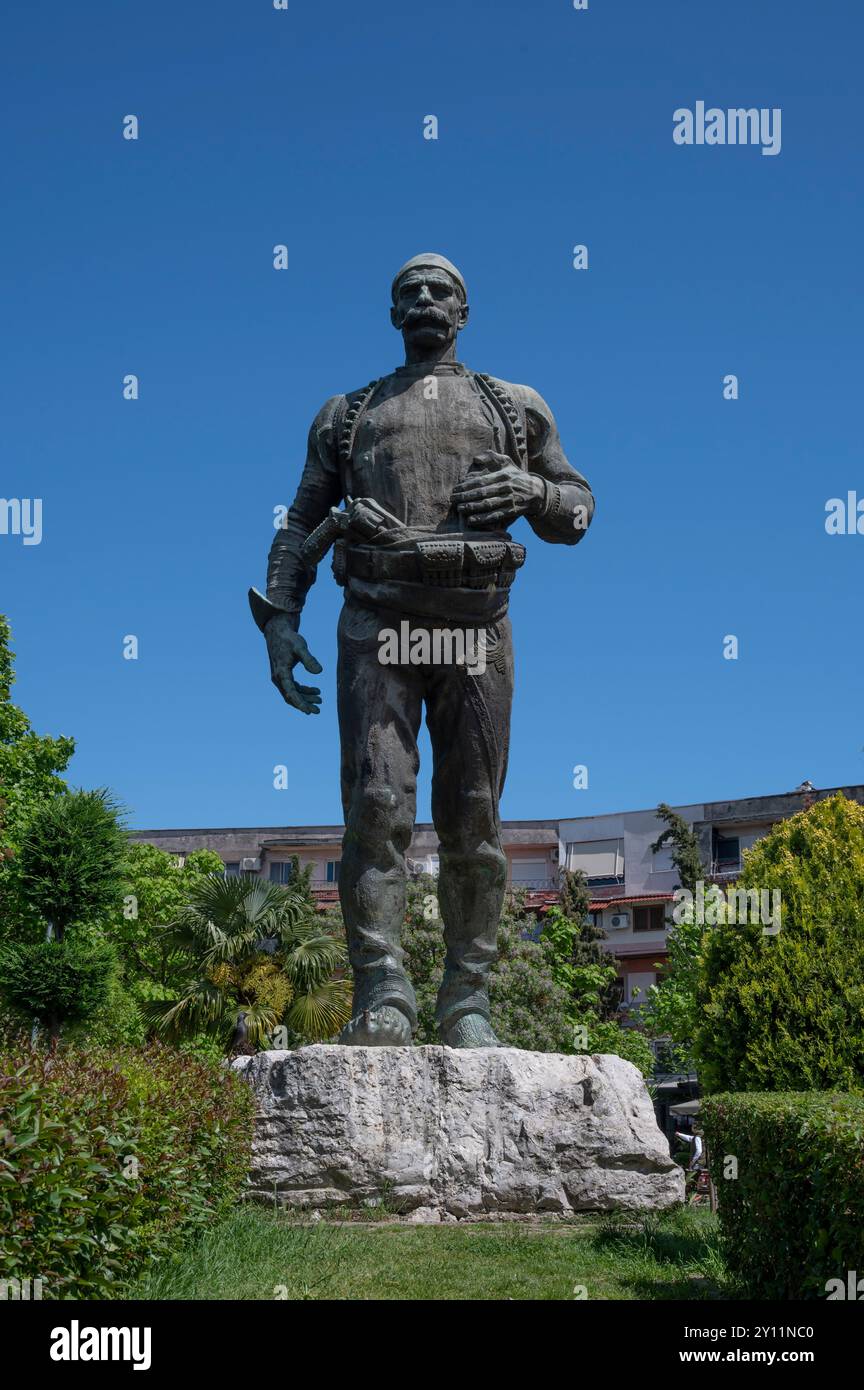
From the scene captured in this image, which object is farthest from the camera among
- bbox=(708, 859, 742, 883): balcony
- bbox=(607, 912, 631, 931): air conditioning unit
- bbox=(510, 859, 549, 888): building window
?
bbox=(510, 859, 549, 888): building window

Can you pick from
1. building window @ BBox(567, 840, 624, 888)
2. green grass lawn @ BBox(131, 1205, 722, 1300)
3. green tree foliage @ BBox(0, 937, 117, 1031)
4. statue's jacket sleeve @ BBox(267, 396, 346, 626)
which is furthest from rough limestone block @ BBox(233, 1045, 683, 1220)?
building window @ BBox(567, 840, 624, 888)

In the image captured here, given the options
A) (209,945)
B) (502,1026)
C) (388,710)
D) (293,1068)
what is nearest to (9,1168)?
(293,1068)

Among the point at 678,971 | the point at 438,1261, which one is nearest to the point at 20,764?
the point at 678,971

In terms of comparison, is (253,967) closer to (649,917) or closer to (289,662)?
(289,662)

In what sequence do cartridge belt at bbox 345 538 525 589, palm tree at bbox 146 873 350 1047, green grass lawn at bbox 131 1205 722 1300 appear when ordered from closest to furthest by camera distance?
green grass lawn at bbox 131 1205 722 1300, cartridge belt at bbox 345 538 525 589, palm tree at bbox 146 873 350 1047

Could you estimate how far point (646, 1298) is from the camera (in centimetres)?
508

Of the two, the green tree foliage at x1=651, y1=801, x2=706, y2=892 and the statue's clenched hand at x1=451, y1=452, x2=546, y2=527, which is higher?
the green tree foliage at x1=651, y1=801, x2=706, y2=892

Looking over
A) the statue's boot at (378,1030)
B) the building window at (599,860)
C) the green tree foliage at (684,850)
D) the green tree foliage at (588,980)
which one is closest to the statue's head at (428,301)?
the statue's boot at (378,1030)

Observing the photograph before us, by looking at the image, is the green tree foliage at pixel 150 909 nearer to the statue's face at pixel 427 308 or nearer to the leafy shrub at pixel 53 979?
the leafy shrub at pixel 53 979

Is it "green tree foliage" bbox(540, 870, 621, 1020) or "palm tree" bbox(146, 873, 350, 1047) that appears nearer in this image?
"palm tree" bbox(146, 873, 350, 1047)

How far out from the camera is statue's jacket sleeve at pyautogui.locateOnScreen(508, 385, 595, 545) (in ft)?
24.2

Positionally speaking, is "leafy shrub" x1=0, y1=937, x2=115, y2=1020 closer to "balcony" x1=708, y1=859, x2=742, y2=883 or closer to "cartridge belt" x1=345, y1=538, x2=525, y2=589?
"cartridge belt" x1=345, y1=538, x2=525, y2=589

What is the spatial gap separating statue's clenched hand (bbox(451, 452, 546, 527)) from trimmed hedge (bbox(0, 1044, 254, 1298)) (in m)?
2.97

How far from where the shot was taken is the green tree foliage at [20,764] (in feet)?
91.6
